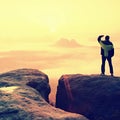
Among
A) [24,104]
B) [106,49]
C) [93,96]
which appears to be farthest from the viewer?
[106,49]

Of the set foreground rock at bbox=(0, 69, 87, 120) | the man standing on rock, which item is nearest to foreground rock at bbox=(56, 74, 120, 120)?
the man standing on rock

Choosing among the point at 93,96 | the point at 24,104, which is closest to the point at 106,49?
the point at 93,96

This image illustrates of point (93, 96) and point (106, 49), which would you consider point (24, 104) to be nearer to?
point (93, 96)

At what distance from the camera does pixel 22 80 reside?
22.0m

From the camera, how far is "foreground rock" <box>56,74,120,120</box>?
2123 cm

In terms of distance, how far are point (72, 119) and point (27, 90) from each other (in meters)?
4.00

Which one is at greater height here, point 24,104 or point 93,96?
point 24,104

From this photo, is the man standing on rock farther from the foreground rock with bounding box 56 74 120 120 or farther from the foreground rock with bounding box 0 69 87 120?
the foreground rock with bounding box 0 69 87 120

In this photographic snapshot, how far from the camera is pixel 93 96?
21.6m

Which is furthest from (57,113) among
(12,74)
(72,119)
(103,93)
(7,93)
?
(12,74)

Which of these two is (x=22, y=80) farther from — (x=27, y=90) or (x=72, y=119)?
(x=72, y=119)

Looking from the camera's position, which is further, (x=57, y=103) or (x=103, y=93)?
(x=57, y=103)

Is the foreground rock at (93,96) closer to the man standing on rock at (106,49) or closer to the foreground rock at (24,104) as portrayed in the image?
the man standing on rock at (106,49)

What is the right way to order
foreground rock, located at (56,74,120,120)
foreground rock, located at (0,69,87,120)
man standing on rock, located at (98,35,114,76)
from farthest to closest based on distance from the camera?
man standing on rock, located at (98,35,114,76) → foreground rock, located at (56,74,120,120) → foreground rock, located at (0,69,87,120)
